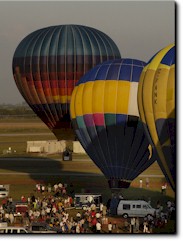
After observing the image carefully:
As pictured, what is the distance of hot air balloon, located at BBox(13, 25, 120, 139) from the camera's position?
2653 inches

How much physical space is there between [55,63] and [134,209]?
82.7ft

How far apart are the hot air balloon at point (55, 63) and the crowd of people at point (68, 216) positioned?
1735 centimetres

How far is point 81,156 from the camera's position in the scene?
238ft

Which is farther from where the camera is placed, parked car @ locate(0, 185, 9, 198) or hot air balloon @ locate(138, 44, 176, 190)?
parked car @ locate(0, 185, 9, 198)

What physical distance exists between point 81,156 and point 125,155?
2552 centimetres

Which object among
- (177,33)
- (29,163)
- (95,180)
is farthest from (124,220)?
(29,163)

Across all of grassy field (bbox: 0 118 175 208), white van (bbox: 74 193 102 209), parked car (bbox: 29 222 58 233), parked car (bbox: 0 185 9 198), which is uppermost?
grassy field (bbox: 0 118 175 208)

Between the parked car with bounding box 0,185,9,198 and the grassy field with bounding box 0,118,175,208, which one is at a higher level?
the grassy field with bounding box 0,118,175,208

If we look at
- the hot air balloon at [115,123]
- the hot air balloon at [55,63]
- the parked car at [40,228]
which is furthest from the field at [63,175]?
the parked car at [40,228]

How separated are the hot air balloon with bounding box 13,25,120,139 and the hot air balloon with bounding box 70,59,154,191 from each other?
712 inches

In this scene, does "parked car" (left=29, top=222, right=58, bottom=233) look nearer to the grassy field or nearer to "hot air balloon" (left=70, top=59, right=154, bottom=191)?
"hot air balloon" (left=70, top=59, right=154, bottom=191)

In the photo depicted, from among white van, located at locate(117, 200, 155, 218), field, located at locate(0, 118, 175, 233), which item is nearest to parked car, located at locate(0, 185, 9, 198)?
field, located at locate(0, 118, 175, 233)

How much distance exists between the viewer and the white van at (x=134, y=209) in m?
43.8

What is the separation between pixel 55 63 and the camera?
6738 cm
